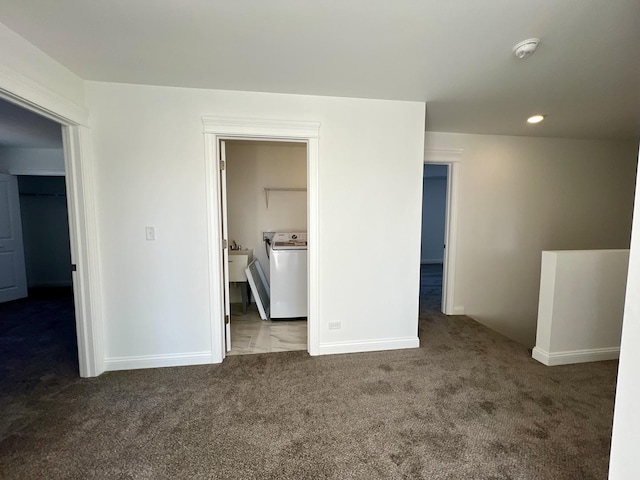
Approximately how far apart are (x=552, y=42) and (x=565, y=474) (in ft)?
7.70

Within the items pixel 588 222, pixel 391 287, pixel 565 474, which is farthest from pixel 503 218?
pixel 565 474

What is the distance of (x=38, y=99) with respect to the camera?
1718mm

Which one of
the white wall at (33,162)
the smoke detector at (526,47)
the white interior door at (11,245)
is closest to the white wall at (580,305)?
the smoke detector at (526,47)

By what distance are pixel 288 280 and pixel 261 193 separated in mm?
1410

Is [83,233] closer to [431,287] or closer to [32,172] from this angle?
[32,172]

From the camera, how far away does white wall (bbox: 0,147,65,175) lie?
13.6 feet

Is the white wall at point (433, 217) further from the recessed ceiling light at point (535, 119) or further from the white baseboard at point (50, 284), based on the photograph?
the white baseboard at point (50, 284)

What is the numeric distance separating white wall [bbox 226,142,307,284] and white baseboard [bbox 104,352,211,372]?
1837 mm

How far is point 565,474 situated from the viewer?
1418 millimetres

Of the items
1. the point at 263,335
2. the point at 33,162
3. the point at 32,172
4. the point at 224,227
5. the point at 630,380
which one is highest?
the point at 33,162

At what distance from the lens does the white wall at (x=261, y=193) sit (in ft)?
13.3

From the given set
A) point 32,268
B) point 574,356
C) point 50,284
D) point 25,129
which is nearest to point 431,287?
point 574,356

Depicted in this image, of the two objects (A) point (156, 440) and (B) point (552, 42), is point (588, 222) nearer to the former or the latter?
(B) point (552, 42)

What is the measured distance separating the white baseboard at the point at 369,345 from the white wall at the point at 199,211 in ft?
0.07
